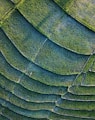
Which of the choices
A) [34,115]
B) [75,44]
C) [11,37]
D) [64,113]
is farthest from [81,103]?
[11,37]

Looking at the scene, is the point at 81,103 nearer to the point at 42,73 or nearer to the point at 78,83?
the point at 78,83

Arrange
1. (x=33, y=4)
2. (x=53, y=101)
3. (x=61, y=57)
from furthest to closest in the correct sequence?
(x=53, y=101) → (x=61, y=57) → (x=33, y=4)

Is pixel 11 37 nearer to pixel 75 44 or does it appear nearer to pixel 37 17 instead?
pixel 37 17

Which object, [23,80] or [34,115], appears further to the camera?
[34,115]

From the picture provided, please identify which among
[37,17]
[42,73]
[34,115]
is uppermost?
[37,17]

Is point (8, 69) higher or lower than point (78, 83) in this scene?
lower

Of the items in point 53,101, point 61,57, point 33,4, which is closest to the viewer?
point 33,4
